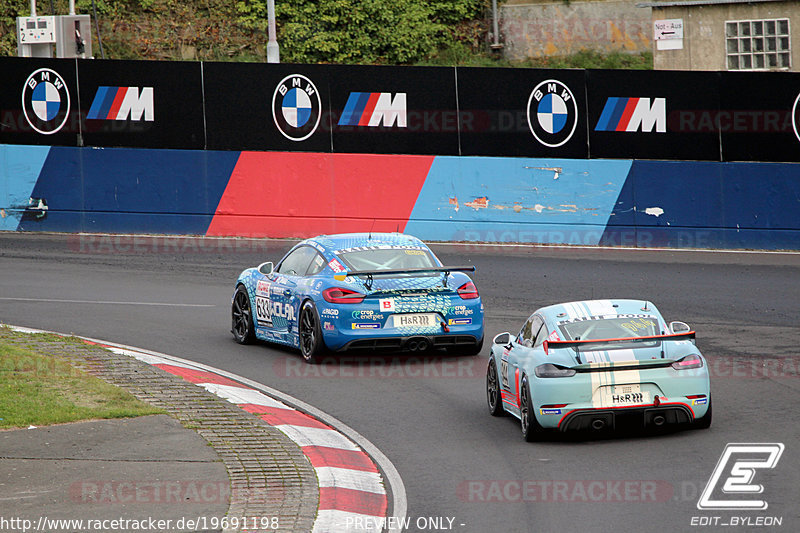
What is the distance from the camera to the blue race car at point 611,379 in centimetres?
955

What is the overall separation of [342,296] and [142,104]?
39.1 feet

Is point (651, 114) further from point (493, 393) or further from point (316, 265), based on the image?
point (493, 393)

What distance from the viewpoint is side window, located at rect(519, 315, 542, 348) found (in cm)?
1052

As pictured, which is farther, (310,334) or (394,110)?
(394,110)

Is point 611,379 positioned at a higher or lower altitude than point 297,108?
lower

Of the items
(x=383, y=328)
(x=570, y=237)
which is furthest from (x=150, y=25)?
(x=383, y=328)

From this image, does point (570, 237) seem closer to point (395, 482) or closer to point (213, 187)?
point (213, 187)

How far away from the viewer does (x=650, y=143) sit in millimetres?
22016

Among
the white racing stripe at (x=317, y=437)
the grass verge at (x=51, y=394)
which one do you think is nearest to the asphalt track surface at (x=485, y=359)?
the white racing stripe at (x=317, y=437)

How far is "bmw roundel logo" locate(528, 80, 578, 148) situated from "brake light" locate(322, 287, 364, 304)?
1031cm

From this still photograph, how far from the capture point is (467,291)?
44.1 feet

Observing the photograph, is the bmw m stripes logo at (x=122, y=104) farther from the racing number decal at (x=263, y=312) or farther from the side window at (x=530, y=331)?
the side window at (x=530, y=331)

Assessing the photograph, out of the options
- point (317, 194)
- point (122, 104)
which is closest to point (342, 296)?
point (317, 194)

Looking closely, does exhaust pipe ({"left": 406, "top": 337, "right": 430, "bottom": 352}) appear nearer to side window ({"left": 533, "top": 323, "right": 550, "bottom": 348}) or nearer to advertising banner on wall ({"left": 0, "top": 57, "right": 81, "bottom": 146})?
side window ({"left": 533, "top": 323, "right": 550, "bottom": 348})
